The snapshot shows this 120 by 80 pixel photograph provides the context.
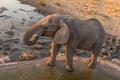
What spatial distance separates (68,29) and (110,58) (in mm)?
3892

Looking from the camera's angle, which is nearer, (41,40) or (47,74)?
(47,74)

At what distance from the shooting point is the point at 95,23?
30.1 feet

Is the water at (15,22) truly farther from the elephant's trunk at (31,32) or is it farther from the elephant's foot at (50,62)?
the elephant's trunk at (31,32)

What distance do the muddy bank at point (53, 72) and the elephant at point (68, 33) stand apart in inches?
8.6

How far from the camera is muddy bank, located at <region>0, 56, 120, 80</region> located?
827cm

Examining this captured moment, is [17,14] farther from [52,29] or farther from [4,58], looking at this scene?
[52,29]

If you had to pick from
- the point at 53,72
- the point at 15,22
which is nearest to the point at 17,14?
the point at 15,22

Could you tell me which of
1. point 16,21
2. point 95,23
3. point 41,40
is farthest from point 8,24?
point 95,23

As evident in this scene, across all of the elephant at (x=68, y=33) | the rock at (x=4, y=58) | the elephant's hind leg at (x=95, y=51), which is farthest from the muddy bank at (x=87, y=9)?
the rock at (x=4, y=58)

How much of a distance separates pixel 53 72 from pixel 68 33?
50.5 inches

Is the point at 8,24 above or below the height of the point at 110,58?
above

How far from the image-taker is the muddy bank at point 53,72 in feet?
27.1

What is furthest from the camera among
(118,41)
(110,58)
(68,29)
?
(118,41)

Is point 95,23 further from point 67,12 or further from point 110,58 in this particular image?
point 67,12
